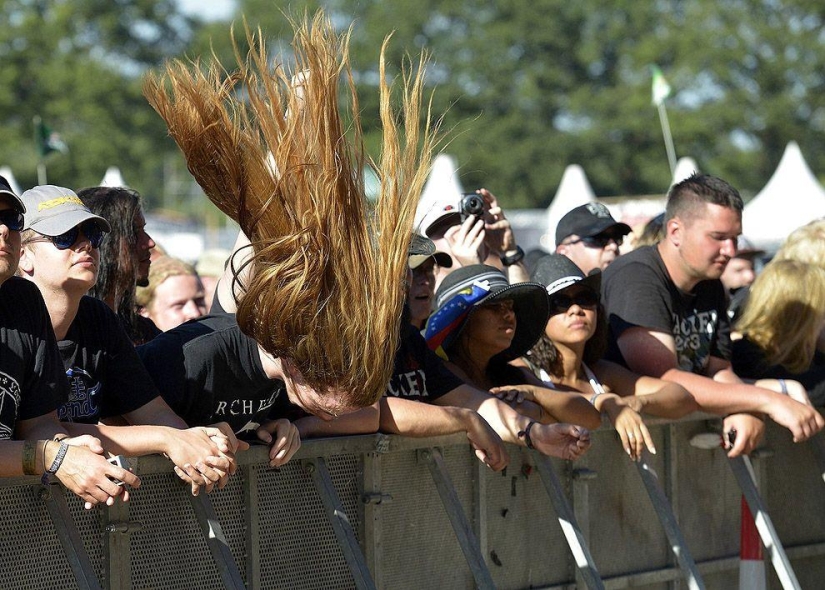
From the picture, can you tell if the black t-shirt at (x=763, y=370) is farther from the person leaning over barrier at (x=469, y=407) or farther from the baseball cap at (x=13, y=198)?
the baseball cap at (x=13, y=198)

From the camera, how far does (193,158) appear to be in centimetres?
320

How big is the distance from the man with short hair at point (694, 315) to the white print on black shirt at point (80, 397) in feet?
8.16

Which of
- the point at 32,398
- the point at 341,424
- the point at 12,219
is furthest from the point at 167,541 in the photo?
the point at 12,219

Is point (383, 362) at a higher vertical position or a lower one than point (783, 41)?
lower

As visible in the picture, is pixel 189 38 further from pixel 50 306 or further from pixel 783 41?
pixel 50 306

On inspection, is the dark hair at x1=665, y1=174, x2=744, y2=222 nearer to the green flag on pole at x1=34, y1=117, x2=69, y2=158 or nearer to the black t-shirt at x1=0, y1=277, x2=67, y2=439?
the black t-shirt at x1=0, y1=277, x2=67, y2=439

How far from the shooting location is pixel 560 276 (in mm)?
5234

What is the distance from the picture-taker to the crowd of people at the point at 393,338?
326cm

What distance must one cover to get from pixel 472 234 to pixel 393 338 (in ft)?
7.86

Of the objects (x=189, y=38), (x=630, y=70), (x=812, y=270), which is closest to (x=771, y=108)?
(x=630, y=70)

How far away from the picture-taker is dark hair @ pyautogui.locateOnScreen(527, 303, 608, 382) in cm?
528

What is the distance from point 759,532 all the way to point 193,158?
3172 mm

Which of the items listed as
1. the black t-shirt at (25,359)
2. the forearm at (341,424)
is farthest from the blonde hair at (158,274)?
the black t-shirt at (25,359)

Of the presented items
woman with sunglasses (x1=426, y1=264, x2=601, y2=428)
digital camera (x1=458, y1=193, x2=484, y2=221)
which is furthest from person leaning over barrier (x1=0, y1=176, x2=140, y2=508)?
digital camera (x1=458, y1=193, x2=484, y2=221)
